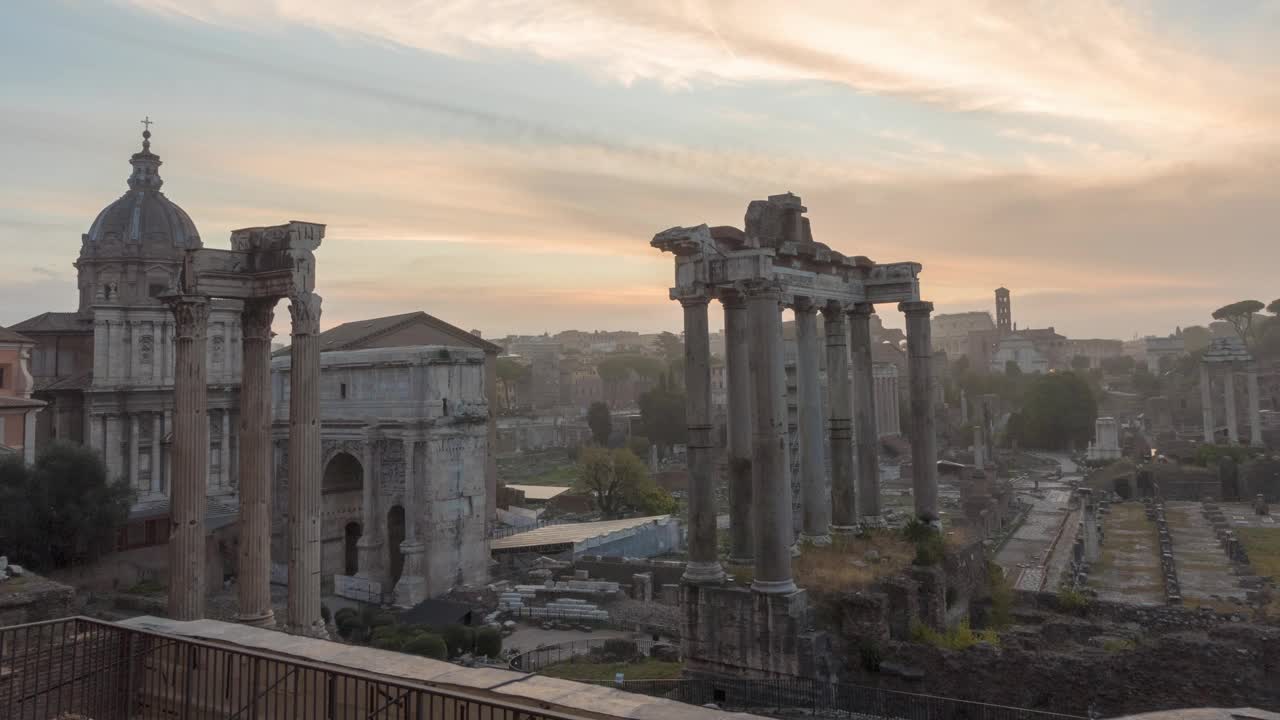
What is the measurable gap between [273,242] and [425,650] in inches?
399

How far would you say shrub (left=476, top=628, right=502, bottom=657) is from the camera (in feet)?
71.3

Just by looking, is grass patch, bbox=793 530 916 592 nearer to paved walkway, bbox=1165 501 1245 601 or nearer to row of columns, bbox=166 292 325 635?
row of columns, bbox=166 292 325 635

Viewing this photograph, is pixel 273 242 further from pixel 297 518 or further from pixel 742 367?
pixel 742 367

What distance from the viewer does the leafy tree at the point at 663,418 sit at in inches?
2926

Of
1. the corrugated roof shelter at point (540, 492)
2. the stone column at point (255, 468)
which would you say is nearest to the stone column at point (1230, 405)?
the corrugated roof shelter at point (540, 492)

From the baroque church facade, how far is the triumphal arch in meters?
20.1

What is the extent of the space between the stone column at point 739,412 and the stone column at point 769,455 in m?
0.49

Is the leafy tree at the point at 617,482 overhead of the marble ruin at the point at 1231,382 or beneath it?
beneath

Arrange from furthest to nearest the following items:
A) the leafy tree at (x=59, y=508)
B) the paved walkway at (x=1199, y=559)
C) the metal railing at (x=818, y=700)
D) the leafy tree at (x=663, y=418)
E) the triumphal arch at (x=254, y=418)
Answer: the leafy tree at (x=663, y=418) < the paved walkway at (x=1199, y=559) < the leafy tree at (x=59, y=508) < the triumphal arch at (x=254, y=418) < the metal railing at (x=818, y=700)

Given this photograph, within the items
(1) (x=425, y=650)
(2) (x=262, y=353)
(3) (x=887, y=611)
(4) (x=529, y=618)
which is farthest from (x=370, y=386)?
(3) (x=887, y=611)

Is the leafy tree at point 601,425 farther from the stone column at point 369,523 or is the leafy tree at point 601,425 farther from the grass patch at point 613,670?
the grass patch at point 613,670

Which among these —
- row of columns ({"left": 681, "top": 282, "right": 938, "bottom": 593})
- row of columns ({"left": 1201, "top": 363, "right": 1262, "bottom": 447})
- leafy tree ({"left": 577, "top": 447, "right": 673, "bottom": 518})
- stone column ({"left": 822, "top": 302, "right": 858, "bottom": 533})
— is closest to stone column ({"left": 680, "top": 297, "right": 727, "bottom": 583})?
row of columns ({"left": 681, "top": 282, "right": 938, "bottom": 593})

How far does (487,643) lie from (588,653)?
2579 millimetres

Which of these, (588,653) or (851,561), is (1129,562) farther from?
(851,561)
